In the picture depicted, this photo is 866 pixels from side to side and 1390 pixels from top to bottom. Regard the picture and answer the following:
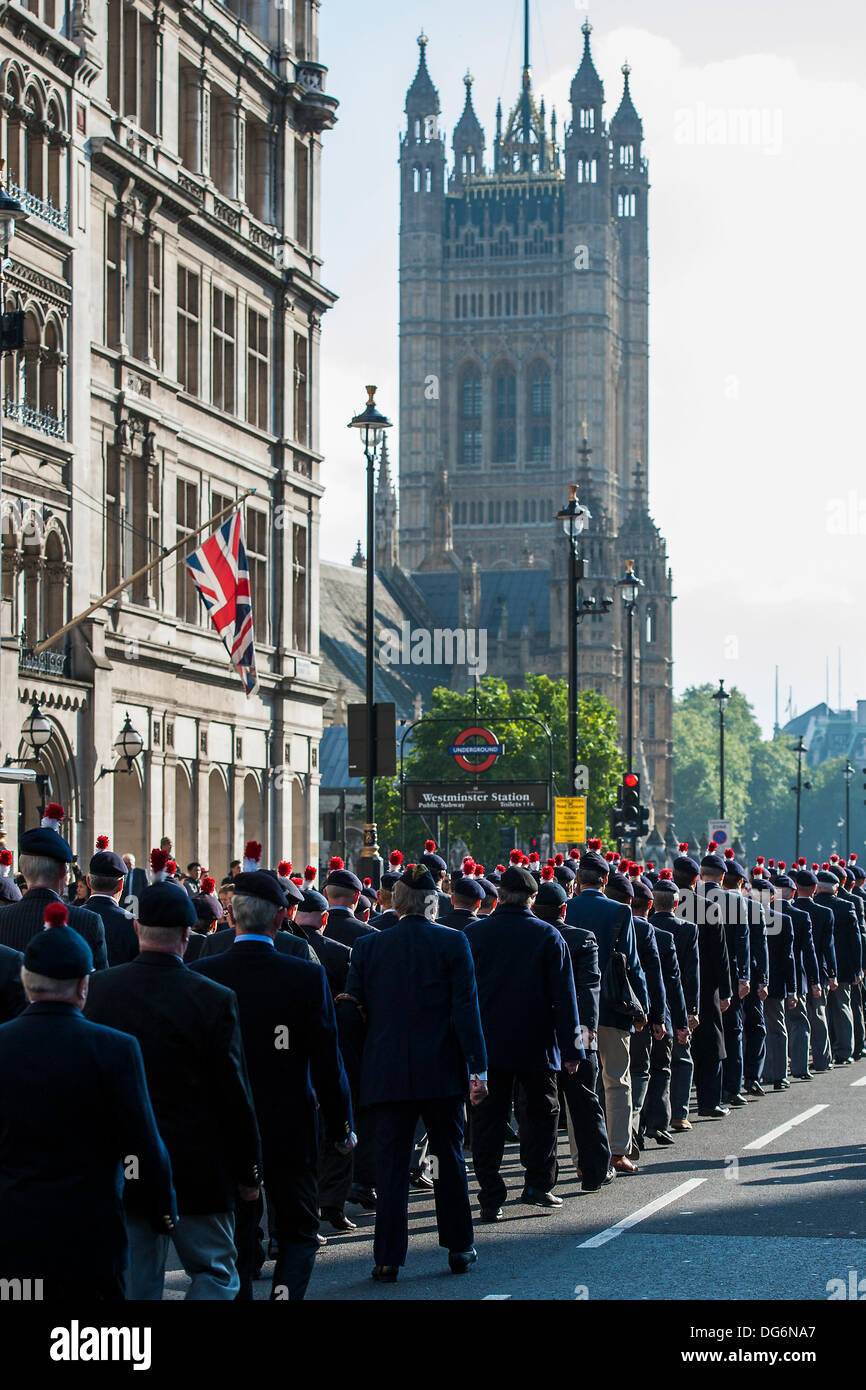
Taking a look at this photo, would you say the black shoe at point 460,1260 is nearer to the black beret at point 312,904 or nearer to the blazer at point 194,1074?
the black beret at point 312,904

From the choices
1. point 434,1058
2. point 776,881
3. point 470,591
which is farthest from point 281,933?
point 470,591

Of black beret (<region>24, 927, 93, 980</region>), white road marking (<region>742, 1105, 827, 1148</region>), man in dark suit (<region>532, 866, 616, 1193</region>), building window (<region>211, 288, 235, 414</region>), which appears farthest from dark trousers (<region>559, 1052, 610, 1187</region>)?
building window (<region>211, 288, 235, 414</region>)

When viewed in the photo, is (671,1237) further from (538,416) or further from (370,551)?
(538,416)

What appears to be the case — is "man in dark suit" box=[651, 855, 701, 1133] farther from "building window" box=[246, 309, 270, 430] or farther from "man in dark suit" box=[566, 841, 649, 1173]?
"building window" box=[246, 309, 270, 430]

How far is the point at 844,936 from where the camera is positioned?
77.0ft

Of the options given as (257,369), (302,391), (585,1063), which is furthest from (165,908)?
(302,391)

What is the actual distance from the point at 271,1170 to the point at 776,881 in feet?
46.0

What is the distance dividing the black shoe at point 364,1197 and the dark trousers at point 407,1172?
2665 mm

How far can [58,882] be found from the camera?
11125mm

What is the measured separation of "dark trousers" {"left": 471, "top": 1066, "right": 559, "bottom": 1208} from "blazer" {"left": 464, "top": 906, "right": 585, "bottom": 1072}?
13cm

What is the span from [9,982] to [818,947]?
1465cm

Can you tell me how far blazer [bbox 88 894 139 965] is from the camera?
1305 centimetres

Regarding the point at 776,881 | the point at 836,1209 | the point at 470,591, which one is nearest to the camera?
the point at 836,1209

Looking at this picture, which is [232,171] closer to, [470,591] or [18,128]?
[18,128]
